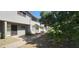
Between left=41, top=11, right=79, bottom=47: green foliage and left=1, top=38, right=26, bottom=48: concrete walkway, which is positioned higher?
left=41, top=11, right=79, bottom=47: green foliage

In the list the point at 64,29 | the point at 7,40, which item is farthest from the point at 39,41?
the point at 7,40

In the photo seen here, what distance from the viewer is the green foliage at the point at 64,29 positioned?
4.10 metres

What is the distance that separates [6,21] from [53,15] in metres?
2.04

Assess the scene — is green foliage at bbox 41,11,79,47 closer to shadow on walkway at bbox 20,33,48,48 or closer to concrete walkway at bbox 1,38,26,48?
shadow on walkway at bbox 20,33,48,48

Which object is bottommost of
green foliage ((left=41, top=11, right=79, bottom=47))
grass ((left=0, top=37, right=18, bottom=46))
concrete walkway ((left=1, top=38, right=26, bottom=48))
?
concrete walkway ((left=1, top=38, right=26, bottom=48))

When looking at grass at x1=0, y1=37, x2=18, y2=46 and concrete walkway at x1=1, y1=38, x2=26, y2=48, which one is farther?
grass at x1=0, y1=37, x2=18, y2=46

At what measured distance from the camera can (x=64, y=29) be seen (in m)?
4.27

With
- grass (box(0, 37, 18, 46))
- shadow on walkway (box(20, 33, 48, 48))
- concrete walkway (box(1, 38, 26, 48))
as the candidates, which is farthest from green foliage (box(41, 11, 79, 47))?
grass (box(0, 37, 18, 46))

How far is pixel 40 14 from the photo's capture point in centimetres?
438

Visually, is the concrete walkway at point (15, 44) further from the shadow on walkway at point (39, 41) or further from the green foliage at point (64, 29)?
the green foliage at point (64, 29)

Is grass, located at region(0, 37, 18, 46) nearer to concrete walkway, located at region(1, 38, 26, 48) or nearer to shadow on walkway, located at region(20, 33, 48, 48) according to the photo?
concrete walkway, located at region(1, 38, 26, 48)

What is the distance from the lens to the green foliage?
4098 mm
